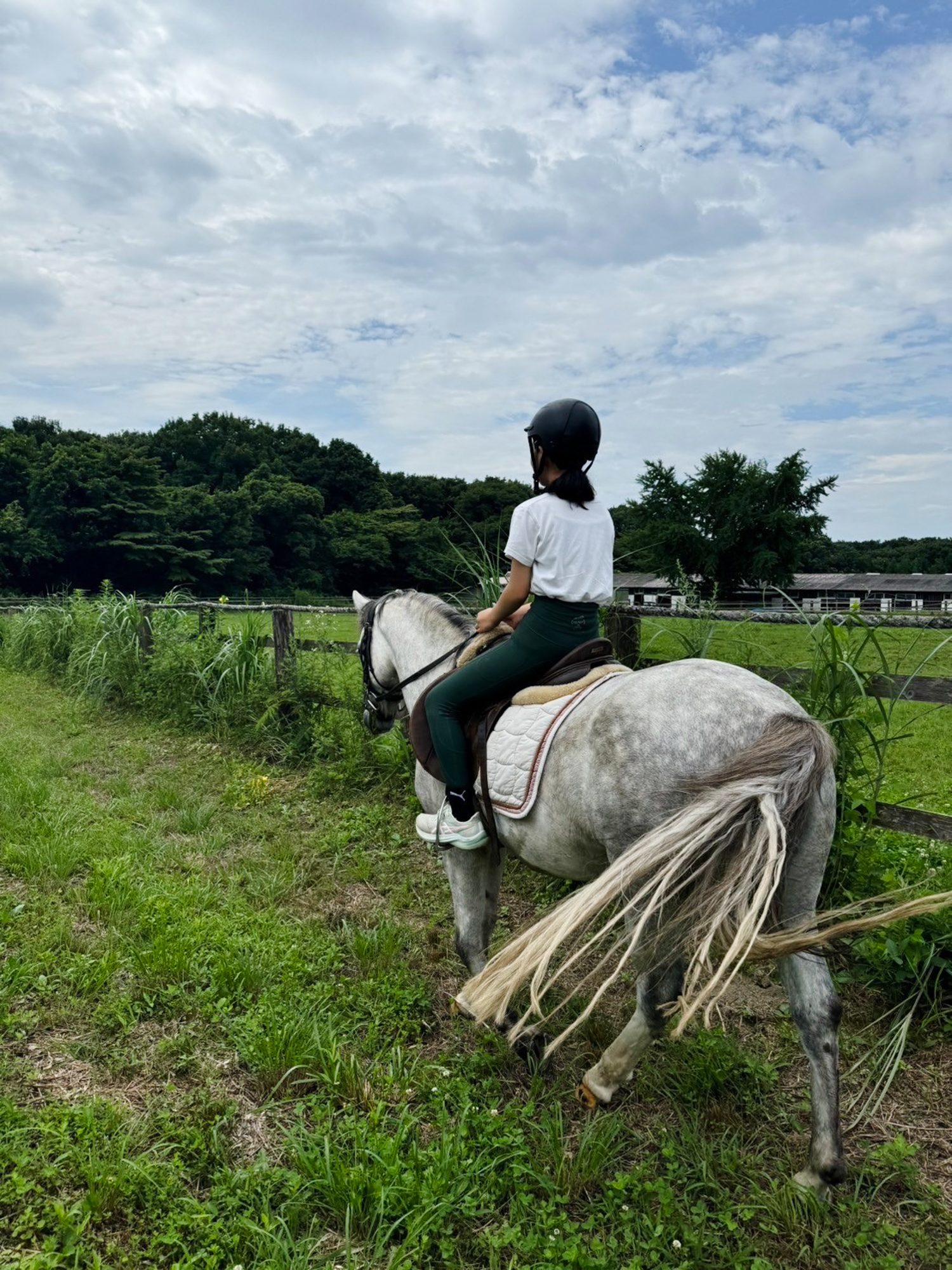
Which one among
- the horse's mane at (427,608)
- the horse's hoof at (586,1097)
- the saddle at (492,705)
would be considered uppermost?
the horse's mane at (427,608)

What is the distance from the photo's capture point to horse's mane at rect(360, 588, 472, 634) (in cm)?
393

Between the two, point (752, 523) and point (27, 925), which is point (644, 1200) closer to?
point (27, 925)

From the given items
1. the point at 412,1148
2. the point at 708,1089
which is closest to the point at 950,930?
the point at 708,1089

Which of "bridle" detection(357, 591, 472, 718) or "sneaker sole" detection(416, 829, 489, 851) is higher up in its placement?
"bridle" detection(357, 591, 472, 718)

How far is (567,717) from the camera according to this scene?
2.87 m

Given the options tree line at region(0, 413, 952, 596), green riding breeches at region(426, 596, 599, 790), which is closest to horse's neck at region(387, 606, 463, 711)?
green riding breeches at region(426, 596, 599, 790)

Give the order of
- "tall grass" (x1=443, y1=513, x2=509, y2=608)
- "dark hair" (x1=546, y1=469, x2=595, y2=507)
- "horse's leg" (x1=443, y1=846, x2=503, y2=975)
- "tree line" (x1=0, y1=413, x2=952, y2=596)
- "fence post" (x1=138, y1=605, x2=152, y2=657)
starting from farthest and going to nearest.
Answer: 1. "tree line" (x1=0, y1=413, x2=952, y2=596)
2. "fence post" (x1=138, y1=605, x2=152, y2=657)
3. "tall grass" (x1=443, y1=513, x2=509, y2=608)
4. "horse's leg" (x1=443, y1=846, x2=503, y2=975)
5. "dark hair" (x1=546, y1=469, x2=595, y2=507)

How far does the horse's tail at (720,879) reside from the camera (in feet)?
7.32

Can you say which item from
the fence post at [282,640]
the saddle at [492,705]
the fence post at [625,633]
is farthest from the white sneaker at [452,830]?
the fence post at [282,640]

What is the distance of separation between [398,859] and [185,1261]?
3.06 meters

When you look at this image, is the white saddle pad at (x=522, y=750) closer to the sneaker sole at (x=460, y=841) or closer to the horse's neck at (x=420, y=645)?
the sneaker sole at (x=460, y=841)

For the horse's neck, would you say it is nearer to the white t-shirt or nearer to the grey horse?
the white t-shirt

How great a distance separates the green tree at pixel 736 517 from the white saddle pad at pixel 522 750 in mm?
55379

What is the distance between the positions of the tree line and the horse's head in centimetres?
3864
